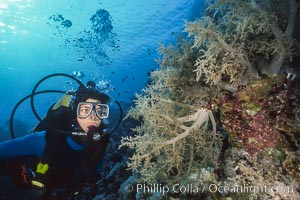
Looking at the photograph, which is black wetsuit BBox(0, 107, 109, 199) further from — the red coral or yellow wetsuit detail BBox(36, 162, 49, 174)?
the red coral

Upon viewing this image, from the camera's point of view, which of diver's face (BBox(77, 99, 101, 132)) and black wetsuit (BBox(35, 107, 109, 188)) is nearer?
black wetsuit (BBox(35, 107, 109, 188))

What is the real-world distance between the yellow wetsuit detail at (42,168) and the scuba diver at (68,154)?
2 cm

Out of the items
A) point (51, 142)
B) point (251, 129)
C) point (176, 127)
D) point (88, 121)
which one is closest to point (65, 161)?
point (51, 142)

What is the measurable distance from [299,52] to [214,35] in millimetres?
1035

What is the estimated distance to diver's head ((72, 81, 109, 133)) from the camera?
16.9 ft

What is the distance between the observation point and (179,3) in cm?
2689

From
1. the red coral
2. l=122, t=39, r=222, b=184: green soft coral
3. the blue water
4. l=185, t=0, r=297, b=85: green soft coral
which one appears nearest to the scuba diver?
l=122, t=39, r=222, b=184: green soft coral

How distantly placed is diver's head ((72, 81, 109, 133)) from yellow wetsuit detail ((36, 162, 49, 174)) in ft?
3.39

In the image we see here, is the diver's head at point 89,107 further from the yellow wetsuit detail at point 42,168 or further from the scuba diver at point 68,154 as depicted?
the yellow wetsuit detail at point 42,168

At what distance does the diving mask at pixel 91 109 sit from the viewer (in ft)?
16.9

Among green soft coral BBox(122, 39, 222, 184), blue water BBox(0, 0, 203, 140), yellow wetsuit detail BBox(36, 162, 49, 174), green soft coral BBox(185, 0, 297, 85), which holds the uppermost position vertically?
blue water BBox(0, 0, 203, 140)

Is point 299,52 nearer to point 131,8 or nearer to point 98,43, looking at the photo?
point 131,8

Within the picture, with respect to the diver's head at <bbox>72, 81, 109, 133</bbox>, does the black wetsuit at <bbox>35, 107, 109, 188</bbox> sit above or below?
below

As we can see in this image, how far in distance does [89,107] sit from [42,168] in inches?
59.1
